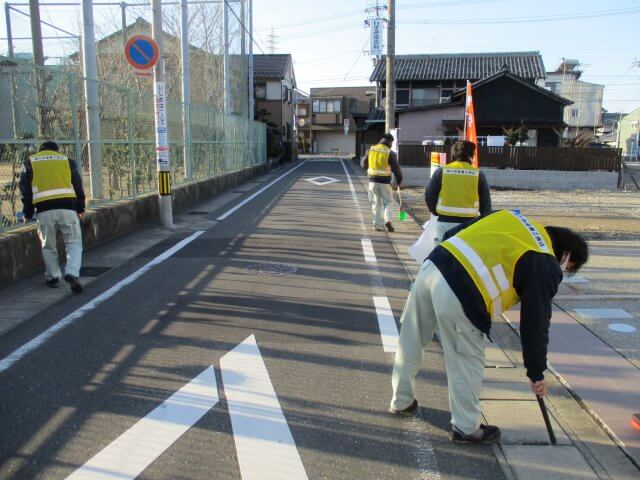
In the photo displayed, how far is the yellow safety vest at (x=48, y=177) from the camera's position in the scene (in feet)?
19.6

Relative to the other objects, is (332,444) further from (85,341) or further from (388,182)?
(388,182)

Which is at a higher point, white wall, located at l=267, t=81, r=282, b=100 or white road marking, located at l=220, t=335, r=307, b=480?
white wall, located at l=267, t=81, r=282, b=100

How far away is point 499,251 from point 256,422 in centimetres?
183

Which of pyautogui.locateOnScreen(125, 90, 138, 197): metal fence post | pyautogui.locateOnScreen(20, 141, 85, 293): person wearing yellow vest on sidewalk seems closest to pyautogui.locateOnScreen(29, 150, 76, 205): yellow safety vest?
pyautogui.locateOnScreen(20, 141, 85, 293): person wearing yellow vest on sidewalk

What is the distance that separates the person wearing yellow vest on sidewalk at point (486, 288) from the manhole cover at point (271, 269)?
4.05 m

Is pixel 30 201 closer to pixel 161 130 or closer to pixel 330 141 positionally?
pixel 161 130

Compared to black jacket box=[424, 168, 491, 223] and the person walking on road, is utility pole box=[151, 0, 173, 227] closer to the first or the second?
the person walking on road

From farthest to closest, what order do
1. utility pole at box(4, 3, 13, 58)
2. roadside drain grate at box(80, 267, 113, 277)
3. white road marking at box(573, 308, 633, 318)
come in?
utility pole at box(4, 3, 13, 58), roadside drain grate at box(80, 267, 113, 277), white road marking at box(573, 308, 633, 318)

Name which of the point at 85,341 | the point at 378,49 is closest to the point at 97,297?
the point at 85,341

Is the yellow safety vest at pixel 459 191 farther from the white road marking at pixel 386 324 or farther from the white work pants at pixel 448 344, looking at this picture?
the white work pants at pixel 448 344

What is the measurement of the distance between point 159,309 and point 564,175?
21.4 m

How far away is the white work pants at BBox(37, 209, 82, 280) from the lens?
6094mm

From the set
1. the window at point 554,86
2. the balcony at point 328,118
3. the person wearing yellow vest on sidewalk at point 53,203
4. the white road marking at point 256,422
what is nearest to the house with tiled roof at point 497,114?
the person wearing yellow vest on sidewalk at point 53,203

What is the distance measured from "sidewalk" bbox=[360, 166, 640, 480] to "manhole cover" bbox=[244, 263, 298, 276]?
3.31m
